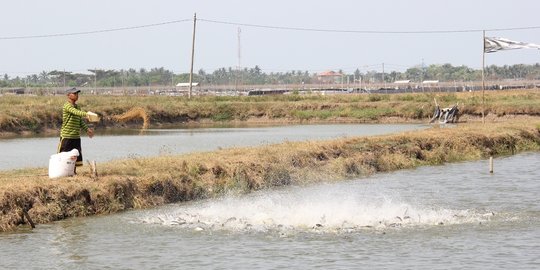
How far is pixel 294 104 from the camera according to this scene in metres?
57.0

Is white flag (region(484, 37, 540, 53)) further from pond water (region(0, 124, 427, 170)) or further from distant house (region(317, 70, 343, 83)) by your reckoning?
distant house (region(317, 70, 343, 83))

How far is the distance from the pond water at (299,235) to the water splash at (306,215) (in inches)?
0.8

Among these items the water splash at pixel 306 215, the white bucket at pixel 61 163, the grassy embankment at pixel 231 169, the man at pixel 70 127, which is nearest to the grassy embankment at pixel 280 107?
the grassy embankment at pixel 231 169

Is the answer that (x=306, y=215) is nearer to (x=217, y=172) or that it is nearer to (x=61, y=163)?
(x=217, y=172)

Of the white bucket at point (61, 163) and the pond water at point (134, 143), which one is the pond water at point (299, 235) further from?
the pond water at point (134, 143)

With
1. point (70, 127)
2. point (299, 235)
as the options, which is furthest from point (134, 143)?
point (299, 235)

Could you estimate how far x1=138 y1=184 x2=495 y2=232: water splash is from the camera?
54.4ft

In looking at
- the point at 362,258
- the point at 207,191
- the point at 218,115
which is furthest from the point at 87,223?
the point at 218,115

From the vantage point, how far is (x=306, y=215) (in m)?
17.1

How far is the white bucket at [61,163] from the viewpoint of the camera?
60.4ft

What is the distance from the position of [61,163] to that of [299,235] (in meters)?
5.52

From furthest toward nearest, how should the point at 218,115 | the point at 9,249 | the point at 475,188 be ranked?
the point at 218,115 → the point at 475,188 → the point at 9,249

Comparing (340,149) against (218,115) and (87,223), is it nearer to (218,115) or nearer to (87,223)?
(87,223)

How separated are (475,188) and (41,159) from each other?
12.4m
